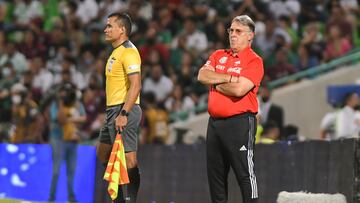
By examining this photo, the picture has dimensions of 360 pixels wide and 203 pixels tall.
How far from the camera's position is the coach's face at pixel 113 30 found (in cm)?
1057

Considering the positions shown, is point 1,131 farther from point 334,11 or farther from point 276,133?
point 334,11

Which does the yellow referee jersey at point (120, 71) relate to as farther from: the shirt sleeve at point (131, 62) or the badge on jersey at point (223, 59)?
the badge on jersey at point (223, 59)

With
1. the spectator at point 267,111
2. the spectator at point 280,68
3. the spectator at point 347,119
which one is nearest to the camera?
the spectator at point 347,119

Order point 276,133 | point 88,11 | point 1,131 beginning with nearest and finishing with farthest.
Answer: point 276,133 → point 1,131 → point 88,11

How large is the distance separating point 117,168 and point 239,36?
69.6 inches

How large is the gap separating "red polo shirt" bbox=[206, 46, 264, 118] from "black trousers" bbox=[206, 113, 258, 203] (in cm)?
7

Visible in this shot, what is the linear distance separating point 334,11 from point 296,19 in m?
1.06

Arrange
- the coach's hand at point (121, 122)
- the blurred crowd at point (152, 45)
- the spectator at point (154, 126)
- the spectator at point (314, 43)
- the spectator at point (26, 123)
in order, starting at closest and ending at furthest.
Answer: the coach's hand at point (121, 122)
the spectator at point (26, 123)
the spectator at point (154, 126)
the blurred crowd at point (152, 45)
the spectator at point (314, 43)

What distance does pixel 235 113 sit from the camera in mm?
9742

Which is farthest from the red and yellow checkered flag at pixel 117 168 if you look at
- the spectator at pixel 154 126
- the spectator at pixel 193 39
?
the spectator at pixel 193 39

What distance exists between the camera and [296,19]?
2247cm

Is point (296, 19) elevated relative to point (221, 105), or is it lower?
elevated

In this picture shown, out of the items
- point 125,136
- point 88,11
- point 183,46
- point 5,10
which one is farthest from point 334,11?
point 125,136

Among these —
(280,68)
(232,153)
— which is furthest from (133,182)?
(280,68)
